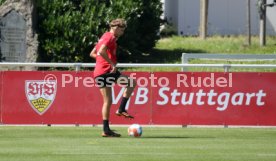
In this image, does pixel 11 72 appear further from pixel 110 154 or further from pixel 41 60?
pixel 41 60

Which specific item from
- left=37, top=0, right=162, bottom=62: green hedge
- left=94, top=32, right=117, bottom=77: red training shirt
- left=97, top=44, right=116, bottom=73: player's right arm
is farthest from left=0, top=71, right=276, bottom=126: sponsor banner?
left=37, top=0, right=162, bottom=62: green hedge

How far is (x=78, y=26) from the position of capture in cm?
2981

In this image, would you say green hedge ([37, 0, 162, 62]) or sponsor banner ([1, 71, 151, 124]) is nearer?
sponsor banner ([1, 71, 151, 124])

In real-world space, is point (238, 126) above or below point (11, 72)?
below

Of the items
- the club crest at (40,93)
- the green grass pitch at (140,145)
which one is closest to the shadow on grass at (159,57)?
the club crest at (40,93)

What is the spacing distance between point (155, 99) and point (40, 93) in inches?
95.5

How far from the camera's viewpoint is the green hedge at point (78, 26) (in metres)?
29.6

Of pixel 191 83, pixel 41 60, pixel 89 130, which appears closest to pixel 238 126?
pixel 191 83

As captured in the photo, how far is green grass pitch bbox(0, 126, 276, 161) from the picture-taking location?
13164 millimetres

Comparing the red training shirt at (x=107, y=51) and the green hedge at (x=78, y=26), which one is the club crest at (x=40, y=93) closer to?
the red training shirt at (x=107, y=51)

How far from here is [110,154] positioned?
1347 cm

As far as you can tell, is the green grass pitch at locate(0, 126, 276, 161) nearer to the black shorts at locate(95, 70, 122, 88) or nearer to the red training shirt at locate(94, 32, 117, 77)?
the black shorts at locate(95, 70, 122, 88)

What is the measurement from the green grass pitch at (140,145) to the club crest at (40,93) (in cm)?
101

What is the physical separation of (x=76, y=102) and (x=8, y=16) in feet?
33.1
